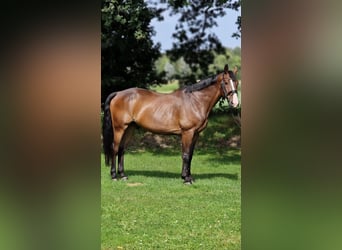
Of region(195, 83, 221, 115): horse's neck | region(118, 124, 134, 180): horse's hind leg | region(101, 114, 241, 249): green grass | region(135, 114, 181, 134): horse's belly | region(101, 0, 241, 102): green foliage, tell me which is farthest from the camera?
region(101, 0, 241, 102): green foliage

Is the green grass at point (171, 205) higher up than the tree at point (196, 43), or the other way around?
the tree at point (196, 43)

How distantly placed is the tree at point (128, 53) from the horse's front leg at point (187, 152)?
453cm

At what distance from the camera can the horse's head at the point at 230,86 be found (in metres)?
7.15

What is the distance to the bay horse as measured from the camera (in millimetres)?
7680

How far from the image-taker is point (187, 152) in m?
7.62

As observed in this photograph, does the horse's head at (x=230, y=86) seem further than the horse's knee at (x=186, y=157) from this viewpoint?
No

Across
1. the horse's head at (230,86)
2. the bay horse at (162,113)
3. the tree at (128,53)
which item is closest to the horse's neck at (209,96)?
the bay horse at (162,113)

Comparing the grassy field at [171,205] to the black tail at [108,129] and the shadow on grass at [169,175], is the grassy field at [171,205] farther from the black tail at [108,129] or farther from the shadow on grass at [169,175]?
the black tail at [108,129]

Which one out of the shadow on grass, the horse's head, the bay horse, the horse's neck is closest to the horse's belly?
the bay horse

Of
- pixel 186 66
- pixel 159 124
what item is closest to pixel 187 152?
pixel 159 124

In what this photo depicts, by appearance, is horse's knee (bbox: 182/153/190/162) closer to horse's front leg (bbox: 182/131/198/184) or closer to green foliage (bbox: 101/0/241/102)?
horse's front leg (bbox: 182/131/198/184)

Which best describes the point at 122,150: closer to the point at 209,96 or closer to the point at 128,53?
the point at 209,96
